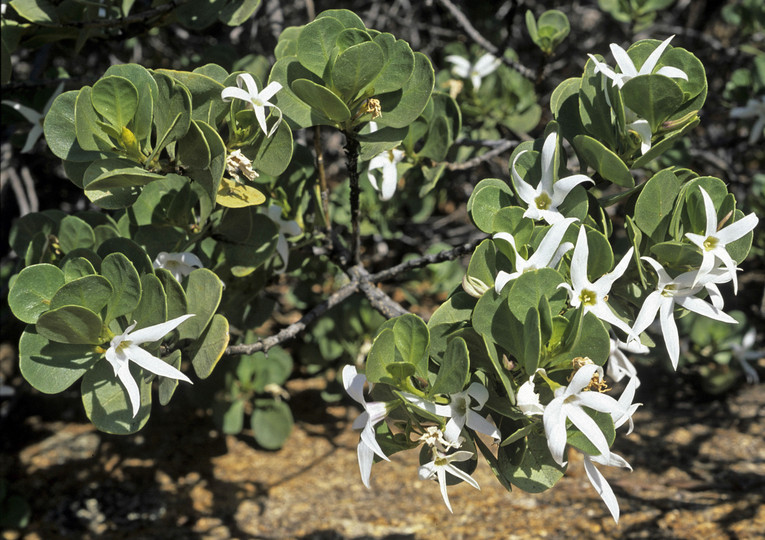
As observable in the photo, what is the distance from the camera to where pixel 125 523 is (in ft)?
7.79

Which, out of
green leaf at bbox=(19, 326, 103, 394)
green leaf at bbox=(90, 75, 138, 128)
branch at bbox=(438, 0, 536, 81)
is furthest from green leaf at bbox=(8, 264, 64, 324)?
branch at bbox=(438, 0, 536, 81)

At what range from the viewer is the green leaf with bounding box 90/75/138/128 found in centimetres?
106

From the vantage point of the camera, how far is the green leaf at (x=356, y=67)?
1.07 m

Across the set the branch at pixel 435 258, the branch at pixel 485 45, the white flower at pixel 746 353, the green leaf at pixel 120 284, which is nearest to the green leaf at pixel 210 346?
the green leaf at pixel 120 284

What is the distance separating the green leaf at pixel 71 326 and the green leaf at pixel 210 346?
160mm

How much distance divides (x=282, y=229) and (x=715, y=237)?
0.94m

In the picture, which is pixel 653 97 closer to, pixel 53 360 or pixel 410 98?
pixel 410 98

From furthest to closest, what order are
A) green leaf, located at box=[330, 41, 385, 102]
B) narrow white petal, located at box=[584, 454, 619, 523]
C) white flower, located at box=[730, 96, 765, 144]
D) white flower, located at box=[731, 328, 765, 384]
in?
white flower, located at box=[731, 328, 765, 384] < white flower, located at box=[730, 96, 765, 144] < green leaf, located at box=[330, 41, 385, 102] < narrow white petal, located at box=[584, 454, 619, 523]

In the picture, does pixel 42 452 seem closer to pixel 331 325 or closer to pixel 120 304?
pixel 331 325

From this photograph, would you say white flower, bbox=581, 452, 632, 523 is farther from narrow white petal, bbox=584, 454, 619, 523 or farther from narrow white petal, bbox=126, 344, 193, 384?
narrow white petal, bbox=126, 344, 193, 384

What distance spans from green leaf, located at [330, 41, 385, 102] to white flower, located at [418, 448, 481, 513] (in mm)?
635

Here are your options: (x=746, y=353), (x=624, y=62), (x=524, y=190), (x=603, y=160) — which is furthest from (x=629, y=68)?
(x=746, y=353)

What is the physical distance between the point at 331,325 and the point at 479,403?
157 cm

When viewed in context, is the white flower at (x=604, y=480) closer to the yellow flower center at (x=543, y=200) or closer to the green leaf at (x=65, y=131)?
the yellow flower center at (x=543, y=200)
